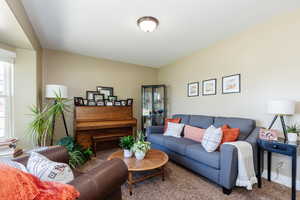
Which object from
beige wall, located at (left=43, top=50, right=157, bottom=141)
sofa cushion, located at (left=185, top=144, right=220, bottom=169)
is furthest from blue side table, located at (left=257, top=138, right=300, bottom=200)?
beige wall, located at (left=43, top=50, right=157, bottom=141)

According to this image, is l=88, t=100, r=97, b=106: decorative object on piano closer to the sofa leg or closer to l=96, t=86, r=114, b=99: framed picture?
l=96, t=86, r=114, b=99: framed picture

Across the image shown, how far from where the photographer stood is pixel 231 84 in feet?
9.42

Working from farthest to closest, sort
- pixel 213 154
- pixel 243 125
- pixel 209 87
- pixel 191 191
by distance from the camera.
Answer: pixel 209 87 < pixel 243 125 < pixel 213 154 < pixel 191 191

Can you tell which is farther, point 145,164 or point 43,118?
point 43,118

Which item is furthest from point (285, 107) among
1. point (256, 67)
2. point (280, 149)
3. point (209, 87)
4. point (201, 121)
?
point (209, 87)

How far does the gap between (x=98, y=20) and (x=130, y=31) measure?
567 mm

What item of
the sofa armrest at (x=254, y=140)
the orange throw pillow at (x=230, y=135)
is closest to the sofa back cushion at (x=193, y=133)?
the orange throw pillow at (x=230, y=135)

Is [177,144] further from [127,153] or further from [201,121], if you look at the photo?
[127,153]

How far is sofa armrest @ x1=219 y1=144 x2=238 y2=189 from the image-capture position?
181 centimetres

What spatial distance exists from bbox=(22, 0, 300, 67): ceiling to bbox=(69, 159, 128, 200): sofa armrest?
6.43ft

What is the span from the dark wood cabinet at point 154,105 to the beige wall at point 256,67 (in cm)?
107

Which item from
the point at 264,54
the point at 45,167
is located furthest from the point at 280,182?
the point at 45,167

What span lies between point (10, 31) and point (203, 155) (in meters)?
3.21

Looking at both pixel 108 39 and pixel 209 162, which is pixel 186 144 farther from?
pixel 108 39
